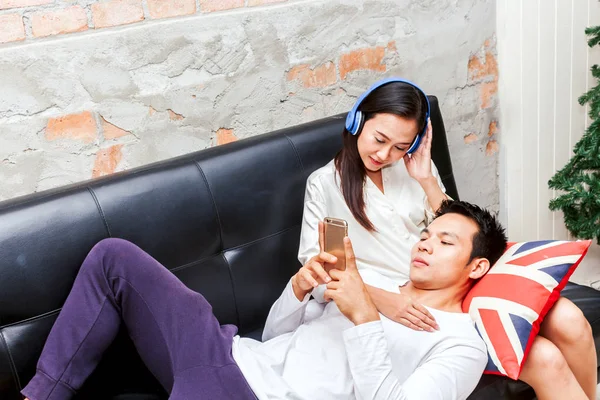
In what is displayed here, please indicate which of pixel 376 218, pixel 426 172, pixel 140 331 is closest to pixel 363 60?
pixel 426 172

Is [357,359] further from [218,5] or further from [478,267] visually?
[218,5]

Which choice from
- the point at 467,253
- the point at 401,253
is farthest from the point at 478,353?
the point at 401,253

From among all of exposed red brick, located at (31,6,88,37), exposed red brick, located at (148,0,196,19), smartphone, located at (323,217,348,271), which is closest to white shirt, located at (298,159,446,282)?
smartphone, located at (323,217,348,271)

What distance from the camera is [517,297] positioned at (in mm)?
1677

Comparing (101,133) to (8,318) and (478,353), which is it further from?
(478,353)

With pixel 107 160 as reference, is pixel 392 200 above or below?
below

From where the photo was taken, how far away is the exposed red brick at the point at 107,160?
77.6 inches

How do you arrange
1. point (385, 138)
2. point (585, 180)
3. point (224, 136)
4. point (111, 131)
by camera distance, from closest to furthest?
point (385, 138) < point (111, 131) < point (224, 136) < point (585, 180)

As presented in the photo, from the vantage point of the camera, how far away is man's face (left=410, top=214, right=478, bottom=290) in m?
1.70

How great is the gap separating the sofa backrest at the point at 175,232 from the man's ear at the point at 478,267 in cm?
51

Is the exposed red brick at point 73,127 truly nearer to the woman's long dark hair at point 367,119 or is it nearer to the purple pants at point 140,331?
the purple pants at point 140,331

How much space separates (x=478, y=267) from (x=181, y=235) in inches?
29.9

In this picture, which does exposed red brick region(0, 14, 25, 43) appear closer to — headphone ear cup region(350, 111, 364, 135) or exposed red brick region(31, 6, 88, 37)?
exposed red brick region(31, 6, 88, 37)

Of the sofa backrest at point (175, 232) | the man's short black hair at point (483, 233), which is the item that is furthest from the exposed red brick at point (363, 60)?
the man's short black hair at point (483, 233)
